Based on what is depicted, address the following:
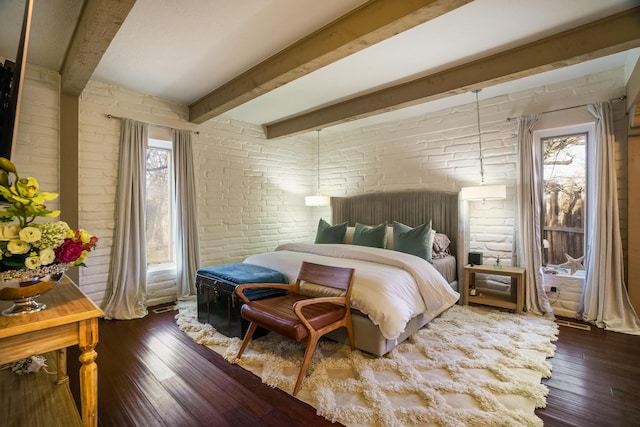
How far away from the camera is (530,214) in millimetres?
3256

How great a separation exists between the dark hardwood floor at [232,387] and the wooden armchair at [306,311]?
26 cm

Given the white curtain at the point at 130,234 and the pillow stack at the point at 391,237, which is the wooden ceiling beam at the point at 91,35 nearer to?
the white curtain at the point at 130,234

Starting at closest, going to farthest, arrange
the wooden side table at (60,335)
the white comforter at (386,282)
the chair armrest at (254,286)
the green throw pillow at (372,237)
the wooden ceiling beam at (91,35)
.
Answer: the wooden side table at (60,335) → the wooden ceiling beam at (91,35) → the white comforter at (386,282) → the chair armrest at (254,286) → the green throw pillow at (372,237)

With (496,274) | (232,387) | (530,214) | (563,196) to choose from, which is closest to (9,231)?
(232,387)

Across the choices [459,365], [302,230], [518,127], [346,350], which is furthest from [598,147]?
[302,230]

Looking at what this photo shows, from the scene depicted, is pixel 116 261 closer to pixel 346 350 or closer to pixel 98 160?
pixel 98 160

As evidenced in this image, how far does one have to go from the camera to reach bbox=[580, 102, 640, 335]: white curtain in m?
2.75

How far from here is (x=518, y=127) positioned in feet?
11.0

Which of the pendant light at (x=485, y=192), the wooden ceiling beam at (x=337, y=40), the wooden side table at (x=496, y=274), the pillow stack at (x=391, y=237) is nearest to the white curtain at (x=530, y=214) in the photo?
the wooden side table at (x=496, y=274)

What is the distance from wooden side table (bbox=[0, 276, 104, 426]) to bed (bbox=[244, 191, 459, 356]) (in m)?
1.66

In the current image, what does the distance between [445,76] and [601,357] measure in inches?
108

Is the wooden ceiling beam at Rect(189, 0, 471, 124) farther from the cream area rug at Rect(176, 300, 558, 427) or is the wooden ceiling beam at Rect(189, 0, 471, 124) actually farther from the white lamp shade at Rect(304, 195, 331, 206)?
the cream area rug at Rect(176, 300, 558, 427)

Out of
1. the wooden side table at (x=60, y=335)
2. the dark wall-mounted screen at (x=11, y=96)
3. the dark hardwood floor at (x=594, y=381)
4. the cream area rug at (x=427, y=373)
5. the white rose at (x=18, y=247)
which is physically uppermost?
the dark wall-mounted screen at (x=11, y=96)

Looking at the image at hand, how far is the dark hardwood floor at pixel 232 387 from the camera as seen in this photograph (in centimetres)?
163
